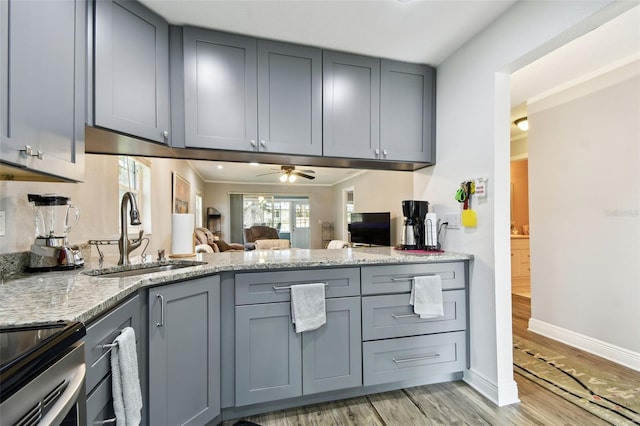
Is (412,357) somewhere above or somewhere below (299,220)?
below

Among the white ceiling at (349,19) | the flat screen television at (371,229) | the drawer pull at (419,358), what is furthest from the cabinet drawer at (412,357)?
the flat screen television at (371,229)

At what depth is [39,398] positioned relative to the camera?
2.02 ft

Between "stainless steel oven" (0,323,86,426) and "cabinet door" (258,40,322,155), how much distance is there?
1520mm

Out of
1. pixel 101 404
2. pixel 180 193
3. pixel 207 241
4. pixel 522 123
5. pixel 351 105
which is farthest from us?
pixel 207 241

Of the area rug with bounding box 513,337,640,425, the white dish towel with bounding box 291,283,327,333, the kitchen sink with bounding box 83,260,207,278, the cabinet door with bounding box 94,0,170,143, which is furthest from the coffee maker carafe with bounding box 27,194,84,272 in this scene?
the area rug with bounding box 513,337,640,425

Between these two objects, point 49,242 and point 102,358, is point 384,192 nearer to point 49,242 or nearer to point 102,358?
point 49,242

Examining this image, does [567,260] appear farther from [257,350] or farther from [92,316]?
[92,316]

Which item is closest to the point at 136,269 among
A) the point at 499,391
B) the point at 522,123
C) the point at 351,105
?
the point at 351,105

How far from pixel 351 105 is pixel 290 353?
1.76m

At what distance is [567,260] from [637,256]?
0.54 meters

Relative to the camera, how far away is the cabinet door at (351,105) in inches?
84.7

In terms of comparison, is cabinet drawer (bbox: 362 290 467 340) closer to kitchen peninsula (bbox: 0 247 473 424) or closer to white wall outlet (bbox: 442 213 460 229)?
kitchen peninsula (bbox: 0 247 473 424)

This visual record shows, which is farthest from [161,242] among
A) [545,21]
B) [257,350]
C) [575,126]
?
[575,126]

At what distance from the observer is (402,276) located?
1942mm
